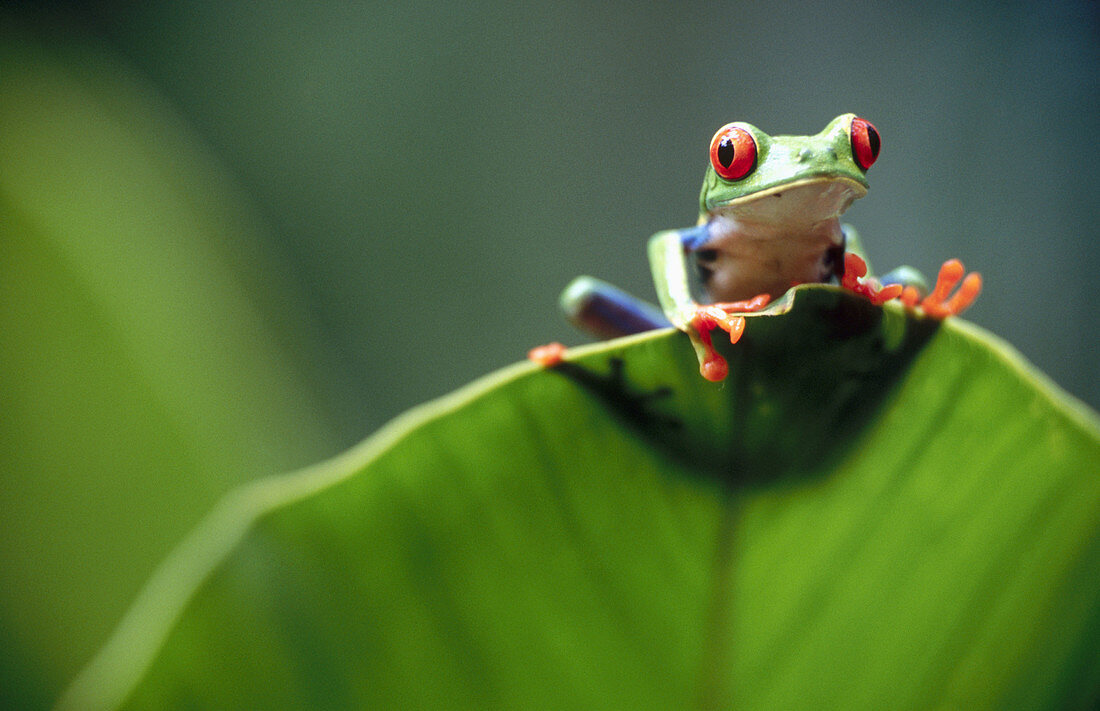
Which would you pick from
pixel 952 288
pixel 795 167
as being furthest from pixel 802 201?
pixel 952 288

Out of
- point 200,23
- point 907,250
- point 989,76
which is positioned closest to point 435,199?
point 200,23

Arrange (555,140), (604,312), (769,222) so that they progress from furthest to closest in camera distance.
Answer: (555,140), (604,312), (769,222)

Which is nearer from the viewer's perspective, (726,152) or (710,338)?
(710,338)

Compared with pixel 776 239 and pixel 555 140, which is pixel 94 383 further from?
pixel 555 140

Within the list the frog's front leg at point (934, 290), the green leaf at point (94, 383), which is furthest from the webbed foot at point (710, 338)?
the green leaf at point (94, 383)

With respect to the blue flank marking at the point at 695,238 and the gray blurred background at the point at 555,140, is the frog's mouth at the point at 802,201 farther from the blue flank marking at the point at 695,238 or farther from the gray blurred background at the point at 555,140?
the gray blurred background at the point at 555,140

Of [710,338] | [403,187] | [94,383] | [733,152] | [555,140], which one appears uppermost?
[403,187]

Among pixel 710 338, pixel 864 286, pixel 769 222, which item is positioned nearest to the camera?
pixel 710 338

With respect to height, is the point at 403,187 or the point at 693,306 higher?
the point at 403,187

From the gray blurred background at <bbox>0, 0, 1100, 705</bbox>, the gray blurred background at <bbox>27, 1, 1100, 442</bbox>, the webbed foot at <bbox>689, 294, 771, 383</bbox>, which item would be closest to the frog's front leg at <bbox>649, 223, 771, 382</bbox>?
the webbed foot at <bbox>689, 294, 771, 383</bbox>

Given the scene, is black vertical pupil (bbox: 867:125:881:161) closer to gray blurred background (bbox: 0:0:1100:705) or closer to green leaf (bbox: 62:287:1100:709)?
green leaf (bbox: 62:287:1100:709)
